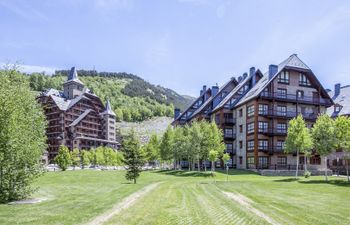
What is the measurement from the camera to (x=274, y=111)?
58375mm

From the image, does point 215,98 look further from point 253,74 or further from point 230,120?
point 253,74

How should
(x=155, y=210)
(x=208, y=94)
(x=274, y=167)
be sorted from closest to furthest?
1. (x=155, y=210)
2. (x=274, y=167)
3. (x=208, y=94)

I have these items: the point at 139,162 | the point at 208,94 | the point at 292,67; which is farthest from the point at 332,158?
the point at 139,162

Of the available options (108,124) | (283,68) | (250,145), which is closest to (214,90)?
(250,145)

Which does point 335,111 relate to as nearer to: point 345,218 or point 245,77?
point 245,77

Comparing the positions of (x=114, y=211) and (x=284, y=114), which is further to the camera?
(x=284, y=114)

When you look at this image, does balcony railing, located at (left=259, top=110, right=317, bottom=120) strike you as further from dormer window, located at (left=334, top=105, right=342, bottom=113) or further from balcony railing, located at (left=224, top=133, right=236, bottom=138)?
balcony railing, located at (left=224, top=133, right=236, bottom=138)

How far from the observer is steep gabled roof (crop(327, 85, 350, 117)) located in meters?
64.1

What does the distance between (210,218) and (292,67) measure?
164 ft

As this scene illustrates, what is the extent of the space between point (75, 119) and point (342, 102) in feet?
314

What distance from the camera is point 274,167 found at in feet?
188

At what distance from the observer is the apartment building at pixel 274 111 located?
5759 centimetres

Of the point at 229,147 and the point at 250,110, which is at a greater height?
the point at 250,110

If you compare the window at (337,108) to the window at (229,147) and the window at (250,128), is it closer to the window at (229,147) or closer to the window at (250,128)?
the window at (250,128)
